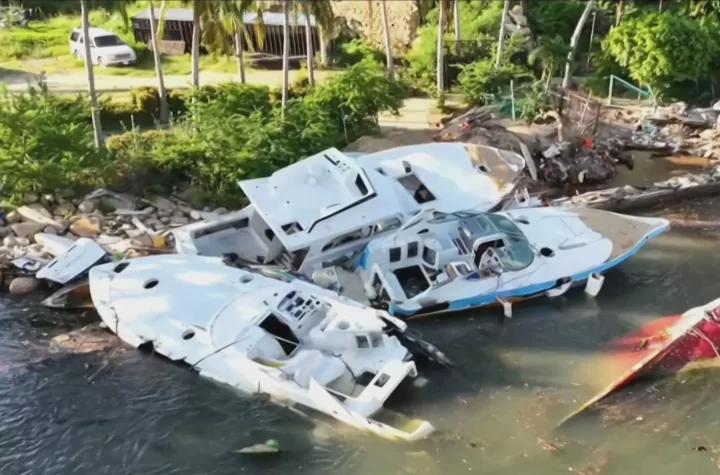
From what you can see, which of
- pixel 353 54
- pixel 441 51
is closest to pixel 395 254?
pixel 441 51

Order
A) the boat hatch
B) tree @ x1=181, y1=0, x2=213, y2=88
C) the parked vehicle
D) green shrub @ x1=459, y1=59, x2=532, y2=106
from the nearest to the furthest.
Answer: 1. the boat hatch
2. tree @ x1=181, y1=0, x2=213, y2=88
3. green shrub @ x1=459, y1=59, x2=532, y2=106
4. the parked vehicle

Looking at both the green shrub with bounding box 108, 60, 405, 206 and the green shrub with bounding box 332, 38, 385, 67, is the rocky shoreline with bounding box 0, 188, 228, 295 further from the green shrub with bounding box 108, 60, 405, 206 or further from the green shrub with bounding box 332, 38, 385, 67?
the green shrub with bounding box 332, 38, 385, 67

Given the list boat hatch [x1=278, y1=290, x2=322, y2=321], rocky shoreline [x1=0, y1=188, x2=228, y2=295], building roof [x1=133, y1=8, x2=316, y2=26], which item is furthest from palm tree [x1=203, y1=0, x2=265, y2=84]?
boat hatch [x1=278, y1=290, x2=322, y2=321]

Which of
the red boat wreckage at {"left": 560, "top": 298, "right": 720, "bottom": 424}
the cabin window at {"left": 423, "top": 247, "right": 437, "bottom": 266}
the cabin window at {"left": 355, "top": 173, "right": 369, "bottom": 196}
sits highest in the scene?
the cabin window at {"left": 355, "top": 173, "right": 369, "bottom": 196}

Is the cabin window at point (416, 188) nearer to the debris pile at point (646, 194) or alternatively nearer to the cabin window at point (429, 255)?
the cabin window at point (429, 255)

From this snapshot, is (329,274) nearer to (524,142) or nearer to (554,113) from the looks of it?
(524,142)

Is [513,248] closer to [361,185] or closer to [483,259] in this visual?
[483,259]

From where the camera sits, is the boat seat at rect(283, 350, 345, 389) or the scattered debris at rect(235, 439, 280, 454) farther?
the boat seat at rect(283, 350, 345, 389)
